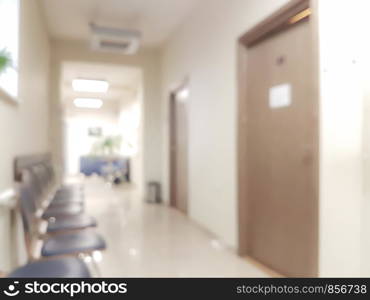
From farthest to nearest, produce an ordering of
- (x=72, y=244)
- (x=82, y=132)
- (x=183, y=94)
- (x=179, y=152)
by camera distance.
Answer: (x=82, y=132) < (x=179, y=152) < (x=183, y=94) < (x=72, y=244)

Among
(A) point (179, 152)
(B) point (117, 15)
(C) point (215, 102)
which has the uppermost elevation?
(B) point (117, 15)

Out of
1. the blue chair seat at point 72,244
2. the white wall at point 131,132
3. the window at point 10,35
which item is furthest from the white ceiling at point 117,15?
the blue chair seat at point 72,244

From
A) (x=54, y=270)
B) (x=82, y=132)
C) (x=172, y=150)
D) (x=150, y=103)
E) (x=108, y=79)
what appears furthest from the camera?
(x=82, y=132)

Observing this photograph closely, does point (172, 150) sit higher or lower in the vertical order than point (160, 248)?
higher

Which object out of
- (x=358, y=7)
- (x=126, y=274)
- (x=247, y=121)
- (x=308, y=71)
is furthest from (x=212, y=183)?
(x=358, y=7)

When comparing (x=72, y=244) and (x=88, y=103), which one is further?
(x=88, y=103)

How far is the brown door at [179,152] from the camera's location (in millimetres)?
4758

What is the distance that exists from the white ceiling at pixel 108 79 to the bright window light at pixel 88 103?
16 centimetres

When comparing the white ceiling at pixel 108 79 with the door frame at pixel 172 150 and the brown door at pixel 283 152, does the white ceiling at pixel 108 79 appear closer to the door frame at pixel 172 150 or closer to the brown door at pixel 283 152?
the door frame at pixel 172 150

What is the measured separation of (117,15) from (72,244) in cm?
385

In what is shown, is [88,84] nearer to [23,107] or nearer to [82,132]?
[82,132]

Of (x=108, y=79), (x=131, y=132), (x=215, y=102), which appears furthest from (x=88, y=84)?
(x=215, y=102)

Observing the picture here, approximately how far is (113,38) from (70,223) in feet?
10.7

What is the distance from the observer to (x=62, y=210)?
2.75m
